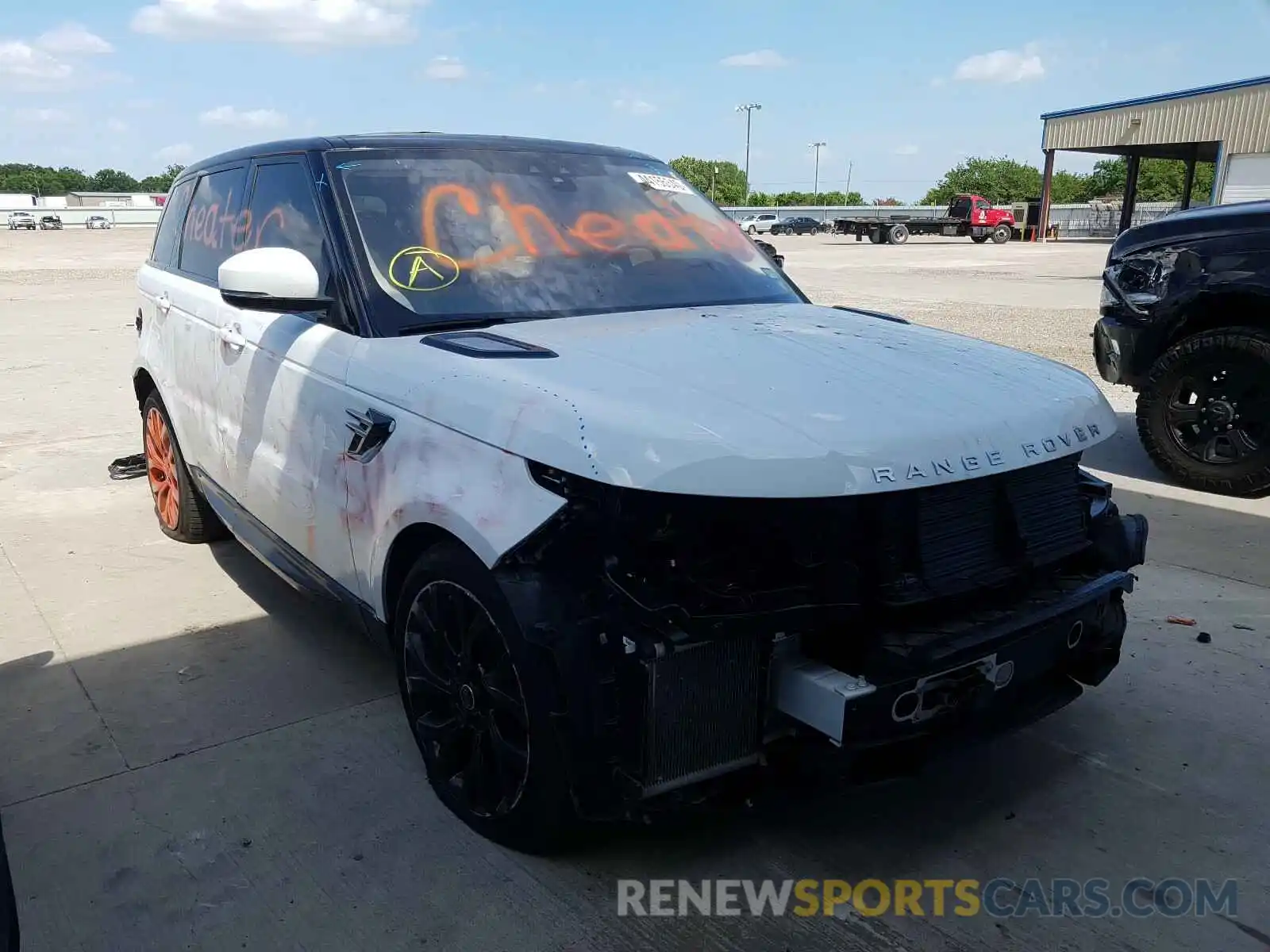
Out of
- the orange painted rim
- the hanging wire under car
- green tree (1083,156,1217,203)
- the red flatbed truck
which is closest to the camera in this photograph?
the orange painted rim

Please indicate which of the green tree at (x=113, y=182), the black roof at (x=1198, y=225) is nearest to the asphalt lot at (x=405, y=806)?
the black roof at (x=1198, y=225)

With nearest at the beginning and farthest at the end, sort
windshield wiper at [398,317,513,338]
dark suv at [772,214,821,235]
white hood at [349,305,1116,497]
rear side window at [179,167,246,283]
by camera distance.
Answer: white hood at [349,305,1116,497] → windshield wiper at [398,317,513,338] → rear side window at [179,167,246,283] → dark suv at [772,214,821,235]

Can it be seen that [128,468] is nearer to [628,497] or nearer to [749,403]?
[628,497]

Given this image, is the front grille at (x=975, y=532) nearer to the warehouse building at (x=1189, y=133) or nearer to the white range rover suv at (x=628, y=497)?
the white range rover suv at (x=628, y=497)

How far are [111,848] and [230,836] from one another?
1.00 ft

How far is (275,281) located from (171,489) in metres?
2.67

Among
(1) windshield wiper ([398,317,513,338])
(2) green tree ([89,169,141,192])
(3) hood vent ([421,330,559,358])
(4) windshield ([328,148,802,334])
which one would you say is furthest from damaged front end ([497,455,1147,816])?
(2) green tree ([89,169,141,192])

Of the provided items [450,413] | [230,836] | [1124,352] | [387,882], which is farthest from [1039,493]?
[1124,352]

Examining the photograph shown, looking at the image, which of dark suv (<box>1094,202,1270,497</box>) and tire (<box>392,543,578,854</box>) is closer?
tire (<box>392,543,578,854</box>)

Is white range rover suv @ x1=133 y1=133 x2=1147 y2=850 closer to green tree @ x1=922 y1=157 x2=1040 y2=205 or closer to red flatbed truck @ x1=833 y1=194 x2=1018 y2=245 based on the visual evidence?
red flatbed truck @ x1=833 y1=194 x2=1018 y2=245

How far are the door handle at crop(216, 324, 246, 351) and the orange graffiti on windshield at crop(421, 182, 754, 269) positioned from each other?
93cm

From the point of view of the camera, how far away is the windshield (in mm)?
3074

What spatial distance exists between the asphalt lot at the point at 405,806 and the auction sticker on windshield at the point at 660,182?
81.1 inches

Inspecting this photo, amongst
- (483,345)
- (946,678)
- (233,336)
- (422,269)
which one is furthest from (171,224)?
(946,678)
